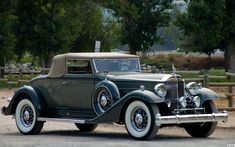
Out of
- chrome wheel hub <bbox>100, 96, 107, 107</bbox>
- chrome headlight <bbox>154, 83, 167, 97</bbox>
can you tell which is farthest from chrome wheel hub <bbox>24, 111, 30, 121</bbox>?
chrome headlight <bbox>154, 83, 167, 97</bbox>

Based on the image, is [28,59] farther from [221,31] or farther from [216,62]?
[221,31]

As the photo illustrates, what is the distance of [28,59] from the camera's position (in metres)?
77.6

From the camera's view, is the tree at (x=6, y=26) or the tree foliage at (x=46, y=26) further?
the tree foliage at (x=46, y=26)

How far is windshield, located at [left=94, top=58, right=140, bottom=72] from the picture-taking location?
612 inches

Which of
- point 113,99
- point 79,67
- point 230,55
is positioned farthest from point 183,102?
point 230,55

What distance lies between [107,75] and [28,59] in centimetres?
6325

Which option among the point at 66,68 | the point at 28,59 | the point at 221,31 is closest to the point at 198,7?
the point at 221,31

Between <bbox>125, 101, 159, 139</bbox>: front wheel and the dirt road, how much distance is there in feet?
0.64

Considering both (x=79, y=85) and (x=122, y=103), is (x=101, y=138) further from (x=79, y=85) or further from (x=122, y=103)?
(x=79, y=85)

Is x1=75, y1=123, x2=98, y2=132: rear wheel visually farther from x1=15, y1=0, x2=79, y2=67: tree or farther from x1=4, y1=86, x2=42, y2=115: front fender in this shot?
x1=15, y1=0, x2=79, y2=67: tree

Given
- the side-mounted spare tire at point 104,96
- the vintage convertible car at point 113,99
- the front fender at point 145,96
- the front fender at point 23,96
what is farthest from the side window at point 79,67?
the front fender at point 145,96

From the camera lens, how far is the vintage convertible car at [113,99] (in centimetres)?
1409

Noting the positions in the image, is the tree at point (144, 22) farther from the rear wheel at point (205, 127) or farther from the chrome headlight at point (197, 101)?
the chrome headlight at point (197, 101)

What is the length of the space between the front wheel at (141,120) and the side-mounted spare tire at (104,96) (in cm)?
54
